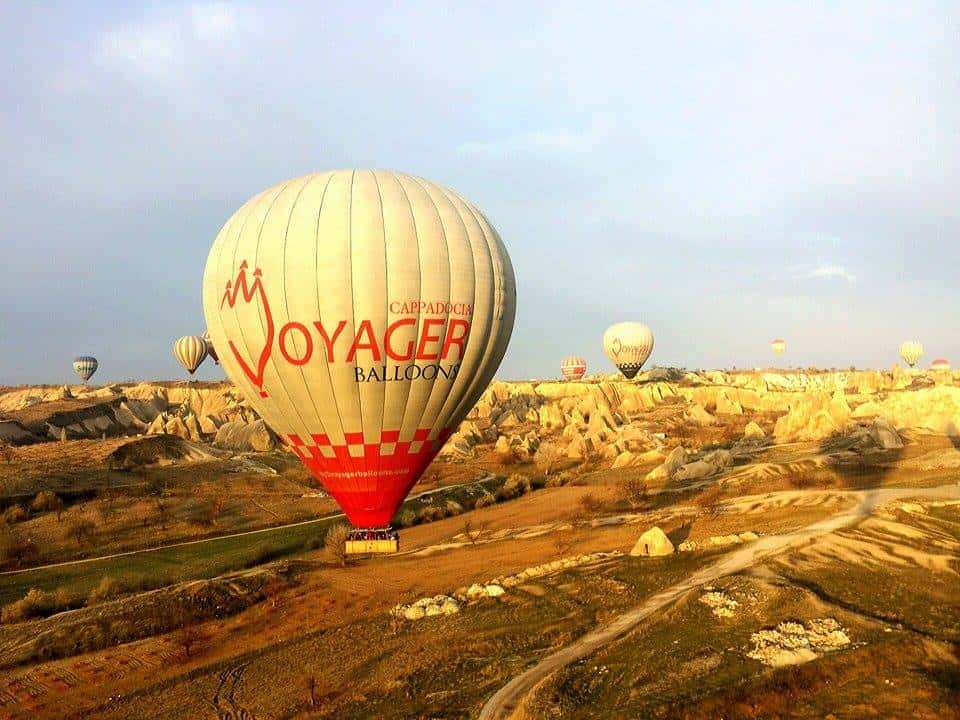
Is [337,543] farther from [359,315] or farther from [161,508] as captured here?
[161,508]

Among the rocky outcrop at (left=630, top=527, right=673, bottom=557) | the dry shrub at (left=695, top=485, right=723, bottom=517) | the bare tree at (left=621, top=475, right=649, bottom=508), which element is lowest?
the bare tree at (left=621, top=475, right=649, bottom=508)

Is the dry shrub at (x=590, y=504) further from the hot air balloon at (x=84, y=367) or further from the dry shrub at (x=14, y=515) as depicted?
the hot air balloon at (x=84, y=367)

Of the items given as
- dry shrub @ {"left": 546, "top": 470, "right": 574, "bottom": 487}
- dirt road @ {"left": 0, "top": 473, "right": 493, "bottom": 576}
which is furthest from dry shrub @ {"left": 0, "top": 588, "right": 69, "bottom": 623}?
dry shrub @ {"left": 546, "top": 470, "right": 574, "bottom": 487}

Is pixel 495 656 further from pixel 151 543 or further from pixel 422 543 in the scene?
pixel 151 543

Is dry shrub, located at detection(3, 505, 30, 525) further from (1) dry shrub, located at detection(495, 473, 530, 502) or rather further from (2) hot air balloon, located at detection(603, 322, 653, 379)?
(2) hot air balloon, located at detection(603, 322, 653, 379)

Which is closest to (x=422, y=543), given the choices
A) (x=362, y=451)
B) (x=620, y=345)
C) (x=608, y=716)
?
(x=362, y=451)

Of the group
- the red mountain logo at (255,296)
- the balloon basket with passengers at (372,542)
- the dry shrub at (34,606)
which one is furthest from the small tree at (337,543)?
the dry shrub at (34,606)

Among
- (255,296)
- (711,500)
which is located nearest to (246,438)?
(711,500)
